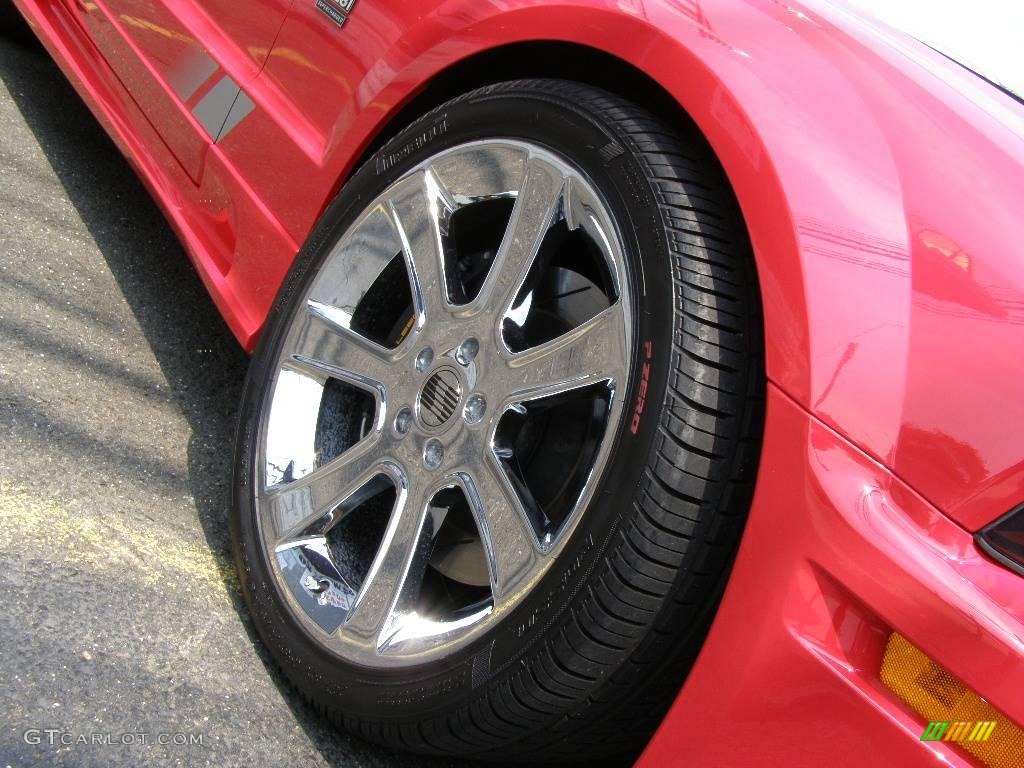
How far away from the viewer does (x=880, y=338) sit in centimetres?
123

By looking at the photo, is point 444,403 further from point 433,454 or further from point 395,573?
point 395,573

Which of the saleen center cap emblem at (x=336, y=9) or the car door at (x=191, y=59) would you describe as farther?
the car door at (x=191, y=59)

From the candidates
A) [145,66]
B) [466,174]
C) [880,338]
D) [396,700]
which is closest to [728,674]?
[880,338]

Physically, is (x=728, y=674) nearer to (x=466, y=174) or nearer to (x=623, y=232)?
(x=623, y=232)

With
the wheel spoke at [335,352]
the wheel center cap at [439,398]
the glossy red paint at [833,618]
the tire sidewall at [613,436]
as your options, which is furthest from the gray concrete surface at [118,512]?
the glossy red paint at [833,618]

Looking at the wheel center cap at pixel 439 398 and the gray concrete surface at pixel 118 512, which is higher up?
the wheel center cap at pixel 439 398

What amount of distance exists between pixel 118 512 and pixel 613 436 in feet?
3.40

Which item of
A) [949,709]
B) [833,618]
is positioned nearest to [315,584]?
[833,618]

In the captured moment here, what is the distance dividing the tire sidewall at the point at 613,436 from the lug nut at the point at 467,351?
1.02ft

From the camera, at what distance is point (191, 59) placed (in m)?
2.55

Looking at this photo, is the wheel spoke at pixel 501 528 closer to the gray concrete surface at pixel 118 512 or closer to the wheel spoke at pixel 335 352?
the wheel spoke at pixel 335 352

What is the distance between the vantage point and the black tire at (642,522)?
1.32 m

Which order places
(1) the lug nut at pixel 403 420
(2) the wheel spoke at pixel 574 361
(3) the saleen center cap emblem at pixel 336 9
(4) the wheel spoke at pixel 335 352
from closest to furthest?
(2) the wheel spoke at pixel 574 361
(1) the lug nut at pixel 403 420
(4) the wheel spoke at pixel 335 352
(3) the saleen center cap emblem at pixel 336 9

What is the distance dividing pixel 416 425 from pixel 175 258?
1.65 metres
